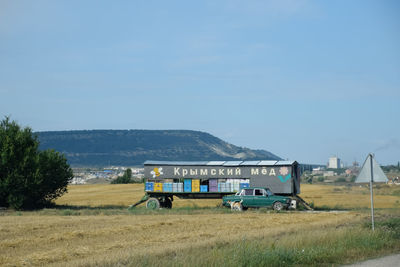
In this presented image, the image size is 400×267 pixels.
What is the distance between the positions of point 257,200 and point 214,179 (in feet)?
13.9

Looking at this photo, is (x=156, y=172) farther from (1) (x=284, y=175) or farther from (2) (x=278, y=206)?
(2) (x=278, y=206)

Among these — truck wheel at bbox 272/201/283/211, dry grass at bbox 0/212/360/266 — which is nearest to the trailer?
truck wheel at bbox 272/201/283/211

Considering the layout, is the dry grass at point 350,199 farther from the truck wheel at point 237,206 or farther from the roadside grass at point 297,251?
the roadside grass at point 297,251

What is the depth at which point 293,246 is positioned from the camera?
1667cm

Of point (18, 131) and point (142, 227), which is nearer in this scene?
point (142, 227)

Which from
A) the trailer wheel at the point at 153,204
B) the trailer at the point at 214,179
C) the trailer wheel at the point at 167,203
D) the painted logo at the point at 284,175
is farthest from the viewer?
the trailer wheel at the point at 167,203

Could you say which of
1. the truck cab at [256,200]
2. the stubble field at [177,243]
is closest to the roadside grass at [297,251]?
the stubble field at [177,243]

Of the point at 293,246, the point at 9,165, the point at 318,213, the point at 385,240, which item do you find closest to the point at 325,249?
the point at 293,246

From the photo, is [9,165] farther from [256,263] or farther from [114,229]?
[256,263]

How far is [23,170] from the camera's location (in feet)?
131

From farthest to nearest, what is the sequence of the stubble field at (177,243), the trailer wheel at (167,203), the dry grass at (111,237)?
the trailer wheel at (167,203) → the dry grass at (111,237) → the stubble field at (177,243)

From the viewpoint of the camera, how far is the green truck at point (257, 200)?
36.6 meters

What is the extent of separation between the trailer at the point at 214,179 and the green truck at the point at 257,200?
1.98 metres

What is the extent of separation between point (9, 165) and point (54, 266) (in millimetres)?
28029
